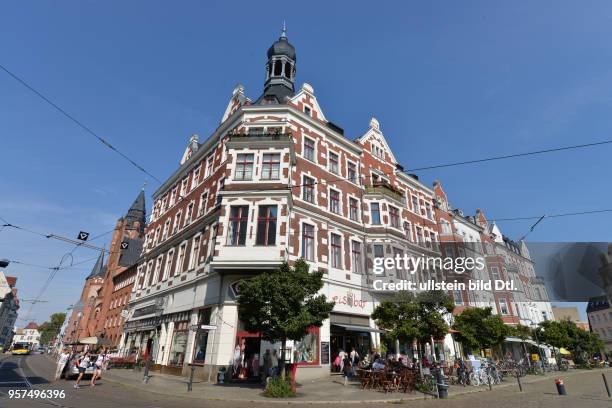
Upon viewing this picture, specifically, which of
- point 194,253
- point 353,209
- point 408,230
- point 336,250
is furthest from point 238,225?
point 408,230

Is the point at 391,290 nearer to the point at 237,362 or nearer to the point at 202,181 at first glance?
the point at 237,362

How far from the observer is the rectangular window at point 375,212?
28.9 metres

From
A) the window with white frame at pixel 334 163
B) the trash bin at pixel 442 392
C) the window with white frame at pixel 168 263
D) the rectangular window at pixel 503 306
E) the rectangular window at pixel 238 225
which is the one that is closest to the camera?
the trash bin at pixel 442 392

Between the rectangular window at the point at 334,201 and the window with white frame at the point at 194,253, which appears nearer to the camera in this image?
the window with white frame at the point at 194,253

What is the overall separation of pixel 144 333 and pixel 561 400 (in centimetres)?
3174

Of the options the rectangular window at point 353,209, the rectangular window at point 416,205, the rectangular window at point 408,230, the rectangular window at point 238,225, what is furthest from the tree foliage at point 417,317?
the rectangular window at point 416,205

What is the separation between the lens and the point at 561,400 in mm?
13953

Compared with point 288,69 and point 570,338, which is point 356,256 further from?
point 570,338

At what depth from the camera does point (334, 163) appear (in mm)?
28969

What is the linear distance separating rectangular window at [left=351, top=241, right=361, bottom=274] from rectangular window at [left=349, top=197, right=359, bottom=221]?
232 centimetres

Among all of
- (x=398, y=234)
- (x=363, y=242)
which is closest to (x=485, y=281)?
(x=398, y=234)

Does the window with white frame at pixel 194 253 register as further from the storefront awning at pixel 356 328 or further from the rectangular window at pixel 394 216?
the rectangular window at pixel 394 216

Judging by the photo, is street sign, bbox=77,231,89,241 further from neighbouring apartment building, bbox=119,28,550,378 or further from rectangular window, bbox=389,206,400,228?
rectangular window, bbox=389,206,400,228

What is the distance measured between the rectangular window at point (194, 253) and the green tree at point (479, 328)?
20.2m
